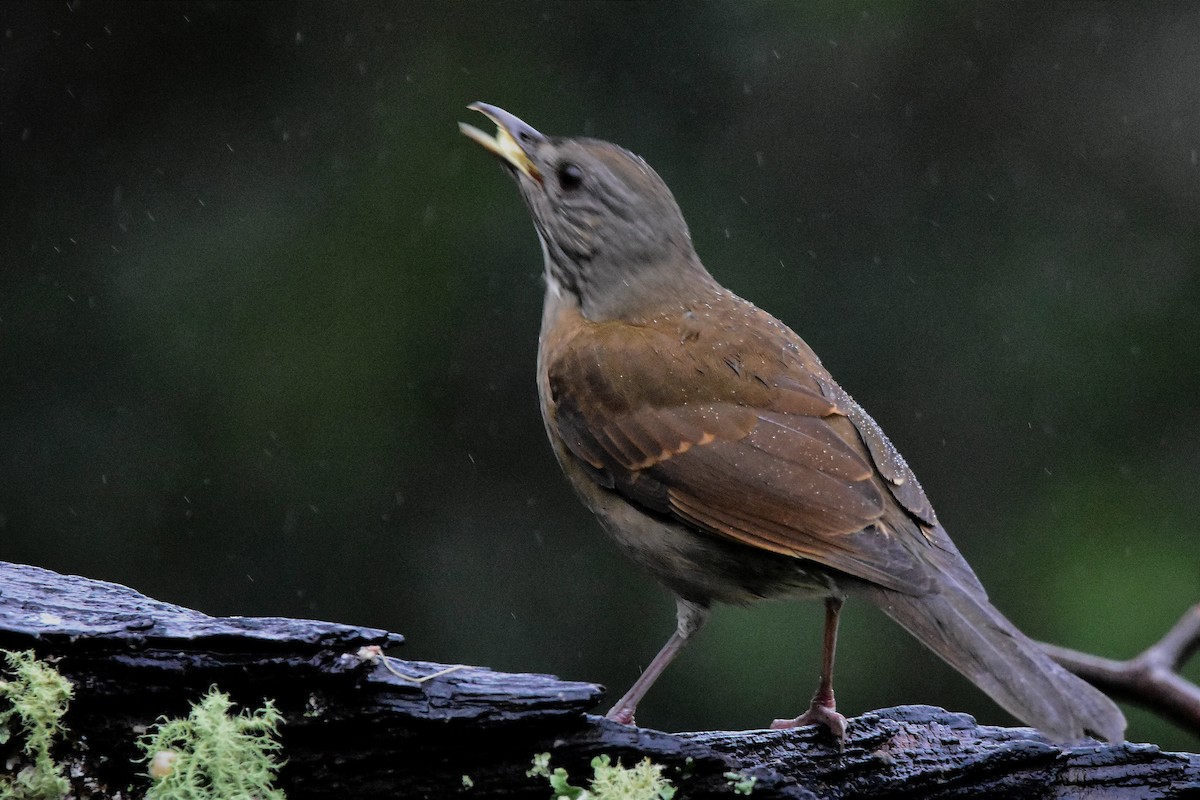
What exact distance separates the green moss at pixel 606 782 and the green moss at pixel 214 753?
459 mm

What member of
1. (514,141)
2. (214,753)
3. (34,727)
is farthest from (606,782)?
(514,141)

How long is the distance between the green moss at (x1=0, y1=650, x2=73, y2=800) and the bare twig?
1.97 m

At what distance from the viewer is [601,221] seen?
4.27 meters

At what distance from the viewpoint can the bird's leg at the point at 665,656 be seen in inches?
132

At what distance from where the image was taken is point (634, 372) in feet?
12.4

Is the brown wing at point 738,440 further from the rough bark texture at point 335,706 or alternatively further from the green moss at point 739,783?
the rough bark texture at point 335,706

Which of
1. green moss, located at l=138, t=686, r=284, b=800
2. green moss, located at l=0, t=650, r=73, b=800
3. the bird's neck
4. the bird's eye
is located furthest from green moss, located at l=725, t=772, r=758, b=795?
the bird's eye

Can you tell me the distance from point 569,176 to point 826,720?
183cm

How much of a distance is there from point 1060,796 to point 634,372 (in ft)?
4.74

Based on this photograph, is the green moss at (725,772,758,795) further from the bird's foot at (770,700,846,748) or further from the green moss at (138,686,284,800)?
the green moss at (138,686,284,800)

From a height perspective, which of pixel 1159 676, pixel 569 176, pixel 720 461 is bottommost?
pixel 1159 676

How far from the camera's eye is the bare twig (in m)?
3.12

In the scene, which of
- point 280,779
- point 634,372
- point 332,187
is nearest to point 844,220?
point 332,187

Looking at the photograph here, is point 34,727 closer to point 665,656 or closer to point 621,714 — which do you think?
point 621,714
